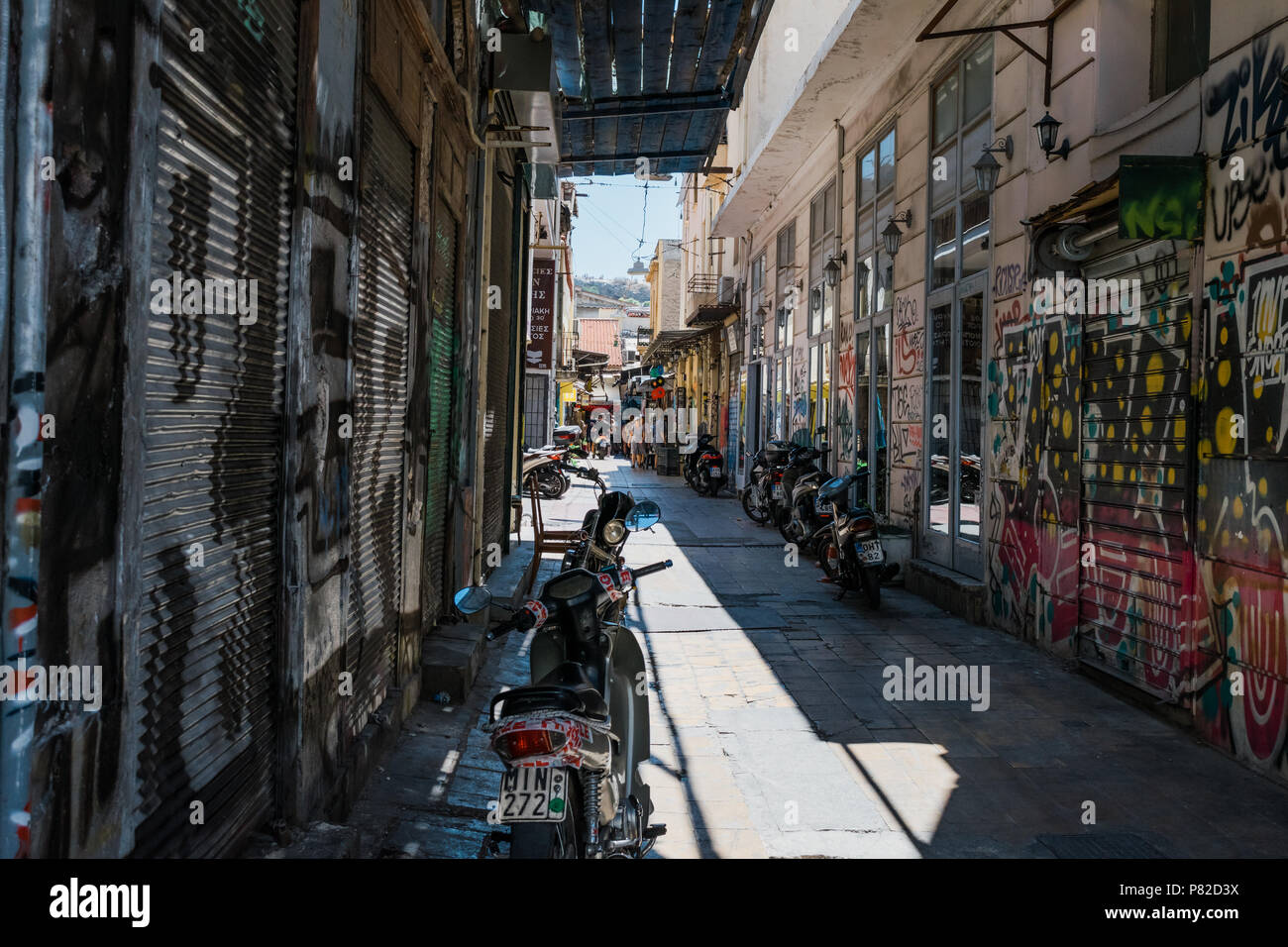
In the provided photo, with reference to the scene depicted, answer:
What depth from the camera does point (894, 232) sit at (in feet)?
38.6

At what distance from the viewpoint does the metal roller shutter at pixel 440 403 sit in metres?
6.62

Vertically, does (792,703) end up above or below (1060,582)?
below

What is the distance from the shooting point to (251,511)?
3.32 metres

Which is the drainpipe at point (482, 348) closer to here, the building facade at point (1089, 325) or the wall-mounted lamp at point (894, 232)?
the building facade at point (1089, 325)

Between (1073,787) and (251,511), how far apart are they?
12.9ft

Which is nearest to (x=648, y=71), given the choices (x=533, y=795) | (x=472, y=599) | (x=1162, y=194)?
(x=1162, y=194)

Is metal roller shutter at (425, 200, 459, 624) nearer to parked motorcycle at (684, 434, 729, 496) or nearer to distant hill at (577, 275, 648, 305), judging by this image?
parked motorcycle at (684, 434, 729, 496)

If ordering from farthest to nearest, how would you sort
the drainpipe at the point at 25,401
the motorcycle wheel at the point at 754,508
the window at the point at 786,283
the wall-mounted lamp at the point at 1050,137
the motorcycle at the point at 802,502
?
the window at the point at 786,283
the motorcycle wheel at the point at 754,508
the motorcycle at the point at 802,502
the wall-mounted lamp at the point at 1050,137
the drainpipe at the point at 25,401

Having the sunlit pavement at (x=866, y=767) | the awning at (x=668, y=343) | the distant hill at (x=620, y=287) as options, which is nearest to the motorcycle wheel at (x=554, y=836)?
the sunlit pavement at (x=866, y=767)

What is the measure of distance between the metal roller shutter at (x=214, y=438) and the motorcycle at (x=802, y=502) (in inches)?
362

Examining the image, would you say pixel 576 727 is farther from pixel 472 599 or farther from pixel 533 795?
pixel 472 599
